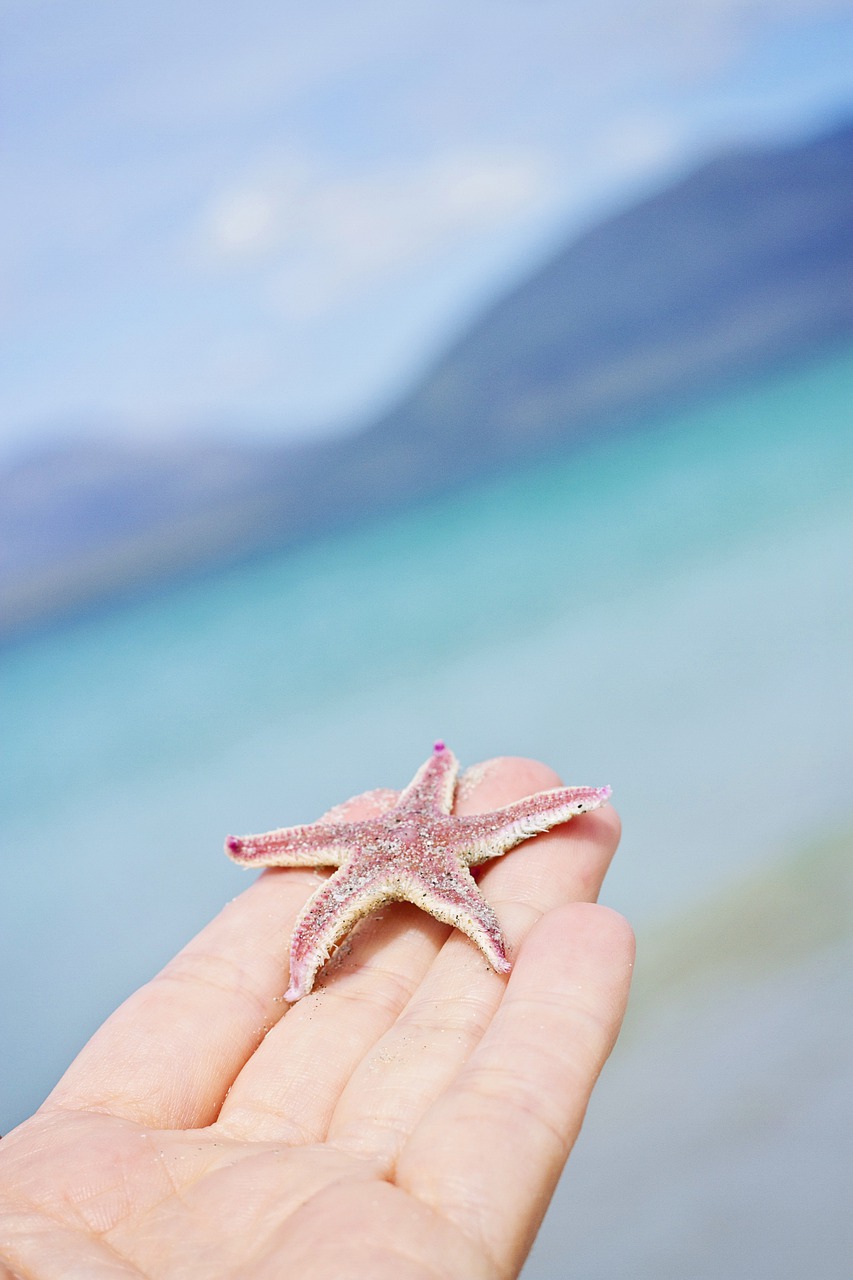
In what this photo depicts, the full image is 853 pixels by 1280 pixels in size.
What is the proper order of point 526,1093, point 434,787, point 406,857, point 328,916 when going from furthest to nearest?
point 434,787 < point 406,857 < point 328,916 < point 526,1093

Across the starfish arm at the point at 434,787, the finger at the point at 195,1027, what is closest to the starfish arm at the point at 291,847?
the finger at the point at 195,1027

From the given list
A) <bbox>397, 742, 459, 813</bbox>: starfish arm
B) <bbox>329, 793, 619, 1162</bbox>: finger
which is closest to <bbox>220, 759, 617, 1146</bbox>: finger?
<bbox>329, 793, 619, 1162</bbox>: finger

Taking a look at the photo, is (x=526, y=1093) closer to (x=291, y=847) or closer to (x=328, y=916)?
(x=328, y=916)

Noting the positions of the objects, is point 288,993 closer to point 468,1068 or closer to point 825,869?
point 468,1068

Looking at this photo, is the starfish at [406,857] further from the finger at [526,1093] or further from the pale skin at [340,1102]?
the finger at [526,1093]

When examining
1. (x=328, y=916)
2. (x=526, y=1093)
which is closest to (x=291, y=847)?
(x=328, y=916)
